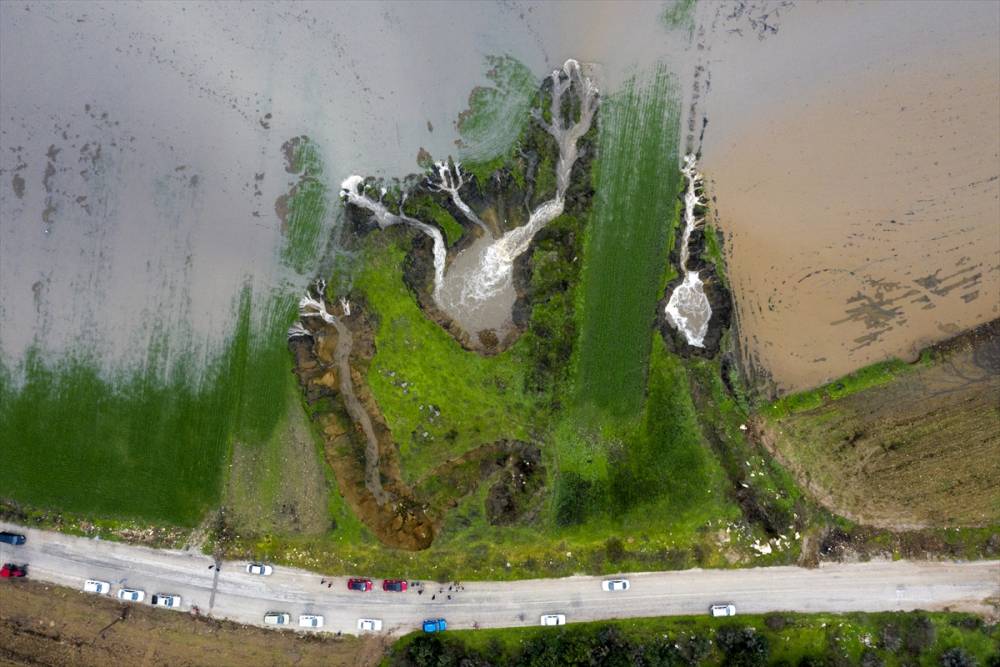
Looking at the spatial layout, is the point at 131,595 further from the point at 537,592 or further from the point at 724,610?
the point at 724,610

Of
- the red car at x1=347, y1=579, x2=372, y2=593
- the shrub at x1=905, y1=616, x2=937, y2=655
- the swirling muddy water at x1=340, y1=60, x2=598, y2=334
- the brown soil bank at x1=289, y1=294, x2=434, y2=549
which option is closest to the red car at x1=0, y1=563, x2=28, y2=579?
the brown soil bank at x1=289, y1=294, x2=434, y2=549

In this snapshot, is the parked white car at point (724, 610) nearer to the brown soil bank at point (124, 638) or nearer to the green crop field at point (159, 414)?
the brown soil bank at point (124, 638)

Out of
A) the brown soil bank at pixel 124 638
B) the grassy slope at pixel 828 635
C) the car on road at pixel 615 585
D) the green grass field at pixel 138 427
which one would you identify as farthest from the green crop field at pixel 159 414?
the car on road at pixel 615 585

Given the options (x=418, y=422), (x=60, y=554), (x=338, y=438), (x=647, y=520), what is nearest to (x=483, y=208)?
(x=418, y=422)

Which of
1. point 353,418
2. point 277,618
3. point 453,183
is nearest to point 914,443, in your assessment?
point 453,183

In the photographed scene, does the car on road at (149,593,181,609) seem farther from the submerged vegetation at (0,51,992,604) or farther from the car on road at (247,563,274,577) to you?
the car on road at (247,563,274,577)
